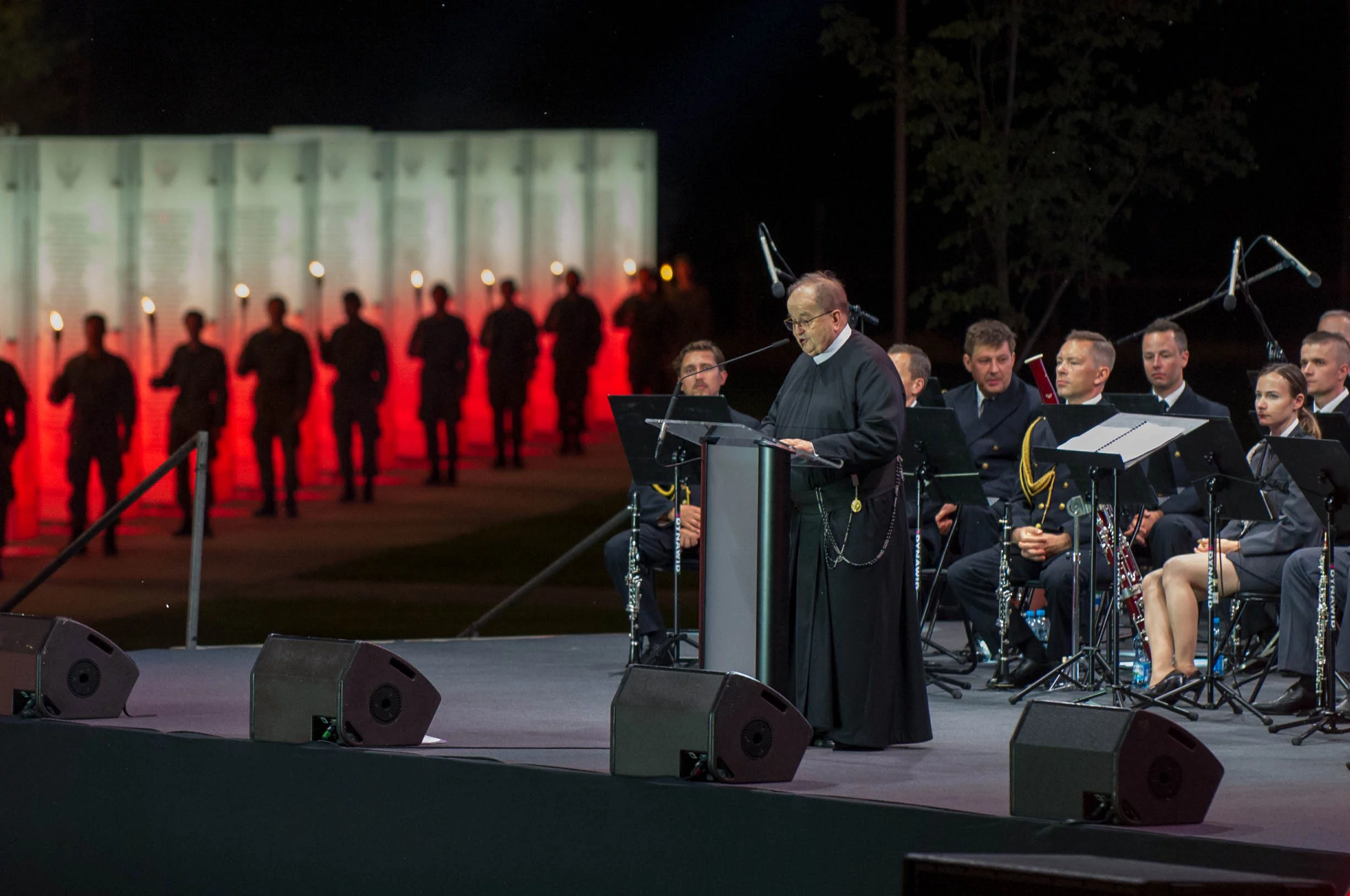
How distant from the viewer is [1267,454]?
264 inches

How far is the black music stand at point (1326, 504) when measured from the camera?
19.3ft

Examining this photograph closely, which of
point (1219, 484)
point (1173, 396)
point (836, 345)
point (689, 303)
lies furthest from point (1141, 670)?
point (689, 303)

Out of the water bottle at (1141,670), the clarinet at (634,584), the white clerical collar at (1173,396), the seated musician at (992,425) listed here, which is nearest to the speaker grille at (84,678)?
the clarinet at (634,584)

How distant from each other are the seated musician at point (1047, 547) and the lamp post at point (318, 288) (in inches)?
166

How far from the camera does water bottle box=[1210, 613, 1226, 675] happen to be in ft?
21.3

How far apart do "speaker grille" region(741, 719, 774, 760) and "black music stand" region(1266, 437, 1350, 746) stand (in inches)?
75.3

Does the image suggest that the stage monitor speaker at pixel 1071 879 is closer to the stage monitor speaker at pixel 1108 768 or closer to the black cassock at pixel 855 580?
the stage monitor speaker at pixel 1108 768

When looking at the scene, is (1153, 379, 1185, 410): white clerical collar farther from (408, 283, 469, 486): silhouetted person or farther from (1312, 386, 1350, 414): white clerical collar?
(408, 283, 469, 486): silhouetted person

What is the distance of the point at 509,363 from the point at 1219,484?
16.2 feet

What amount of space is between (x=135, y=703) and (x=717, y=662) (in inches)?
87.3

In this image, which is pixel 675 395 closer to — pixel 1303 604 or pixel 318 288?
pixel 1303 604

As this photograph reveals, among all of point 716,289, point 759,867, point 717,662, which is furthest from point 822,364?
point 716,289

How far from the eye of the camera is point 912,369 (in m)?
7.65

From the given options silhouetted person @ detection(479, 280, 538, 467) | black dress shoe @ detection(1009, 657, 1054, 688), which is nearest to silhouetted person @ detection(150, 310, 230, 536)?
silhouetted person @ detection(479, 280, 538, 467)
